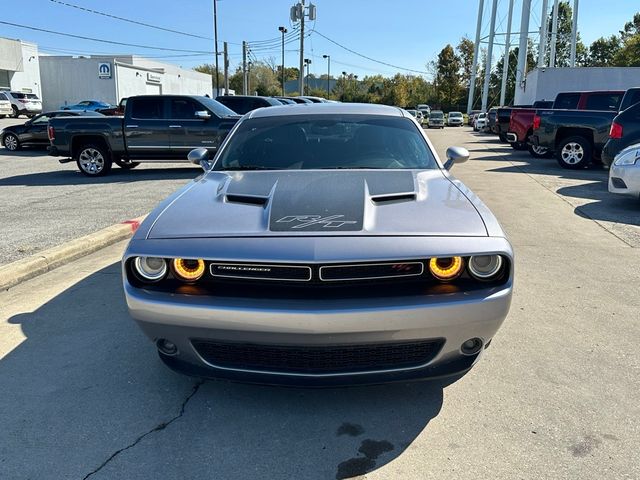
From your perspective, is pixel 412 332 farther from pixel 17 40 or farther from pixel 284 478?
pixel 17 40

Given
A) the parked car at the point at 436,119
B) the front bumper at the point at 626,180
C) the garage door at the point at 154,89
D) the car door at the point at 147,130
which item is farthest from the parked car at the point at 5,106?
the front bumper at the point at 626,180

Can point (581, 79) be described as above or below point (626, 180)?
above

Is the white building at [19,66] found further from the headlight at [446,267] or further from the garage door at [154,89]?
the headlight at [446,267]

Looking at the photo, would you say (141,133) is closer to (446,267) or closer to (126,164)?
(126,164)

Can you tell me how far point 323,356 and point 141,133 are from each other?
11.1m

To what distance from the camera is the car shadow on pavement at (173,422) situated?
8.14ft

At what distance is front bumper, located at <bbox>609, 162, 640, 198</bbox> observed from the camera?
26.0 feet

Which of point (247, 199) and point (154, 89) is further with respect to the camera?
point (154, 89)

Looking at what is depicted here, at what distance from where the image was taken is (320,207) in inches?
115

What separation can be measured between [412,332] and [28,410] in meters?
2.12

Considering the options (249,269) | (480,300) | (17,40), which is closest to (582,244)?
(480,300)

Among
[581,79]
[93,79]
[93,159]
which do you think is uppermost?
[93,79]

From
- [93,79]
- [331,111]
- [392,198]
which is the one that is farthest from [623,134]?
[93,79]

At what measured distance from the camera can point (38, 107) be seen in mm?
40531
